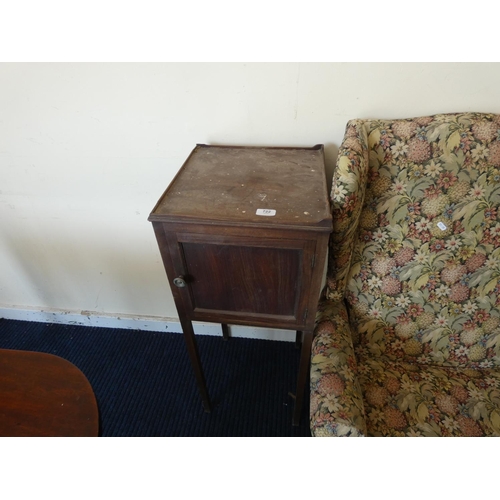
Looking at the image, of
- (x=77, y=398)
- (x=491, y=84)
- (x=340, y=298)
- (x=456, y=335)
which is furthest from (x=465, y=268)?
(x=77, y=398)

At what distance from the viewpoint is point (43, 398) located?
0.68m

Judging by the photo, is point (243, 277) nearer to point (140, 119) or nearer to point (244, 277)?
point (244, 277)

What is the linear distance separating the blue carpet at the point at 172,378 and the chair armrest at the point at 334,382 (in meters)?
0.52

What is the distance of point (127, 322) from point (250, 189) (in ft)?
3.61

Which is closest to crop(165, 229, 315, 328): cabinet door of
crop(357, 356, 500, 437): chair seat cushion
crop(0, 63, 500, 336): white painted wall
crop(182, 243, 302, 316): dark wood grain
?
crop(182, 243, 302, 316): dark wood grain

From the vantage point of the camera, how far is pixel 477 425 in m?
0.79

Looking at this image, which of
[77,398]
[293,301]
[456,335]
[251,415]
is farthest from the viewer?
[251,415]

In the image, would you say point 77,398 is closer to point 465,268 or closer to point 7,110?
point 7,110

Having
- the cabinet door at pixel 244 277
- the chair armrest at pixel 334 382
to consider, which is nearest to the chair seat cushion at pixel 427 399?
the chair armrest at pixel 334 382

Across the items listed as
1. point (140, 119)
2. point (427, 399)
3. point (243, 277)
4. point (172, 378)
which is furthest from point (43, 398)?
point (427, 399)

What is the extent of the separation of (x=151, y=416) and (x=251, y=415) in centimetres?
39

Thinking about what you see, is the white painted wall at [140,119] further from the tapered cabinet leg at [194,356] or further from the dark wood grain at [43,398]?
the dark wood grain at [43,398]

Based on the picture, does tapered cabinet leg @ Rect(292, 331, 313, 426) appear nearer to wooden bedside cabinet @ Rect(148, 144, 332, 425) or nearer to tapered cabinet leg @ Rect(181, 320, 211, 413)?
wooden bedside cabinet @ Rect(148, 144, 332, 425)

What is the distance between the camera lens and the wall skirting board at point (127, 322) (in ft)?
4.71
